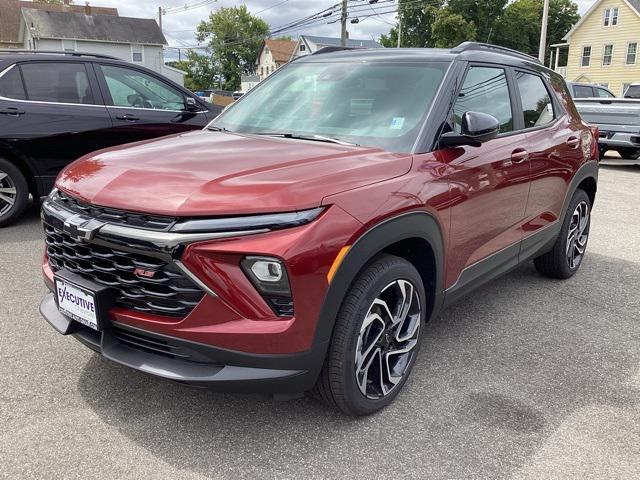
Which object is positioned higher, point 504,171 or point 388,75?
point 388,75

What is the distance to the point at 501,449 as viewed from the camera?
8.54ft

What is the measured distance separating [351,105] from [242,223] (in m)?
1.44

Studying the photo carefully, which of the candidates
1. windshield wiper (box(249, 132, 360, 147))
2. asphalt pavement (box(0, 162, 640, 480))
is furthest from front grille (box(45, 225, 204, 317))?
windshield wiper (box(249, 132, 360, 147))

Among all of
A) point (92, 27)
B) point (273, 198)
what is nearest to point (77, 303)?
point (273, 198)

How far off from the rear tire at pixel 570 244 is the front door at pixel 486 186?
100cm

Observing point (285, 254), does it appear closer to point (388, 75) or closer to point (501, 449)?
point (501, 449)

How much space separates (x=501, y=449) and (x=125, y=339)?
5.76 ft

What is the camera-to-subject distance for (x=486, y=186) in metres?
3.36

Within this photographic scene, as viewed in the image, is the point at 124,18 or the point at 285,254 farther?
the point at 124,18

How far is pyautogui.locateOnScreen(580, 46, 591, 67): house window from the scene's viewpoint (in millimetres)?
39719

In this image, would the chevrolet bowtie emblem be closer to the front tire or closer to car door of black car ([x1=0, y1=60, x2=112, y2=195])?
the front tire

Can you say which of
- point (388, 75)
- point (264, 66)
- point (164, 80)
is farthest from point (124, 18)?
point (388, 75)

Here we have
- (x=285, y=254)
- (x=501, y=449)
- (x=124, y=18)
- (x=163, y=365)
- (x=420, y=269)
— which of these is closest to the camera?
(x=285, y=254)

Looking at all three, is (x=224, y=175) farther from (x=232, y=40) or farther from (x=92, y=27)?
(x=232, y=40)
